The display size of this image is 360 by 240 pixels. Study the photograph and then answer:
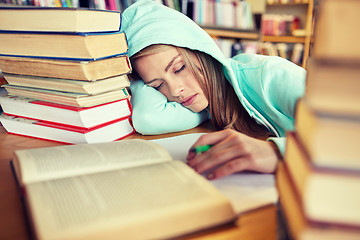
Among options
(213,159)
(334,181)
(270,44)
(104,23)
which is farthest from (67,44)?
(270,44)

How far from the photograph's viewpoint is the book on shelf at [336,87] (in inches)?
9.3

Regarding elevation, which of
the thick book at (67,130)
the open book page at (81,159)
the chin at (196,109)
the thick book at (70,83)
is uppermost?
the thick book at (70,83)

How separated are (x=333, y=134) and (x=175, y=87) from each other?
76 cm

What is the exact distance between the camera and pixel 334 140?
0.24 m

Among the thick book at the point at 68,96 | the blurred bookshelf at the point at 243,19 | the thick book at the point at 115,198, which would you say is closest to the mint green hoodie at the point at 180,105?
the thick book at the point at 68,96

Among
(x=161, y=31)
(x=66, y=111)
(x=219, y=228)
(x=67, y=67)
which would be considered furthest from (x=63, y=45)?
(x=219, y=228)

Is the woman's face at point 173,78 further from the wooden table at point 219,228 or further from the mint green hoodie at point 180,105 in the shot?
the wooden table at point 219,228

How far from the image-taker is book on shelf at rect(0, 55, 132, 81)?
703 millimetres

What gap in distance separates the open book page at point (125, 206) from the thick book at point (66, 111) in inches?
13.0

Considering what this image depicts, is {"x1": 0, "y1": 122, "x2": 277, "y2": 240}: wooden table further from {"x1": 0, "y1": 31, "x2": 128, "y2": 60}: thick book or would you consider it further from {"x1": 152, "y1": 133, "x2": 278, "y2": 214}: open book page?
{"x1": 0, "y1": 31, "x2": 128, "y2": 60}: thick book

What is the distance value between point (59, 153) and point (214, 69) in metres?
0.66

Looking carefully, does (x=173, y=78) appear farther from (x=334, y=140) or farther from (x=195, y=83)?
(x=334, y=140)

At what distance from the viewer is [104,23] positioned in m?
0.74

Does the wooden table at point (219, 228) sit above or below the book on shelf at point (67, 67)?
below
